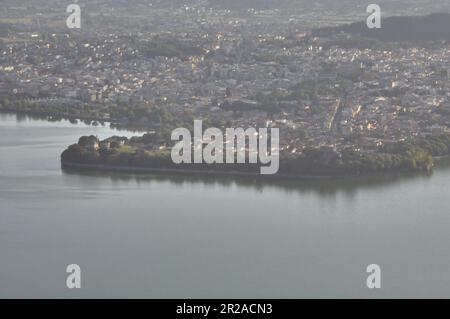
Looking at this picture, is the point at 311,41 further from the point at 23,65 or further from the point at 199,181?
the point at 199,181

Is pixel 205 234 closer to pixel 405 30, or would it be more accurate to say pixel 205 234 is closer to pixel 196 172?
Result: pixel 196 172

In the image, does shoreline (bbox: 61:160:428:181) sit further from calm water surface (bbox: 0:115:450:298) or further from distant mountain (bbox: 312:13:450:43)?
distant mountain (bbox: 312:13:450:43)

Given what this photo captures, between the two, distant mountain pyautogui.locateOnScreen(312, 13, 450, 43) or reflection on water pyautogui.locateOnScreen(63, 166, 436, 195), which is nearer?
reflection on water pyautogui.locateOnScreen(63, 166, 436, 195)

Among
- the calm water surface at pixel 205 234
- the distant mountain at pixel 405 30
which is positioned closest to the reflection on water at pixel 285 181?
the calm water surface at pixel 205 234

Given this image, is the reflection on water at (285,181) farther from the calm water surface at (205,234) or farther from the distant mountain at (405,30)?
the distant mountain at (405,30)

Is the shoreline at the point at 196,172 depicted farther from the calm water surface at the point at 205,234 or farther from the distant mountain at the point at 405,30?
the distant mountain at the point at 405,30

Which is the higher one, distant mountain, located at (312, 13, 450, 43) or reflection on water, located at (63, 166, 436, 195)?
distant mountain, located at (312, 13, 450, 43)

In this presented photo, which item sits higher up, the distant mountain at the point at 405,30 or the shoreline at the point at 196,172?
the distant mountain at the point at 405,30

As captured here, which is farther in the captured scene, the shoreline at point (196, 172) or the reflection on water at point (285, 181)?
the shoreline at point (196, 172)

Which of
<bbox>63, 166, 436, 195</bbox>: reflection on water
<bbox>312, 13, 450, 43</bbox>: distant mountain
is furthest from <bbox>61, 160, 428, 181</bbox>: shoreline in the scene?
<bbox>312, 13, 450, 43</bbox>: distant mountain
